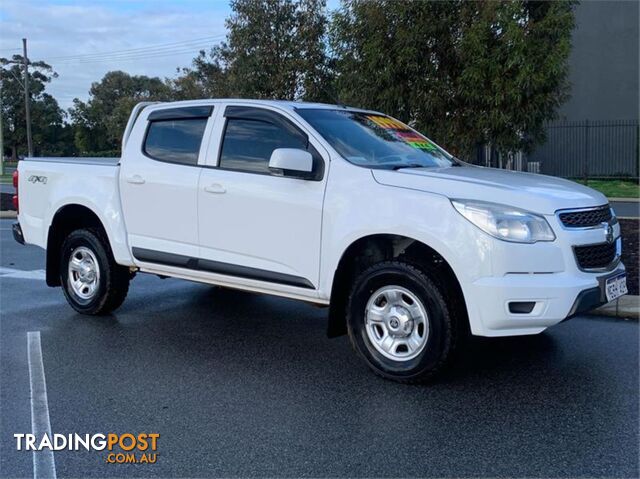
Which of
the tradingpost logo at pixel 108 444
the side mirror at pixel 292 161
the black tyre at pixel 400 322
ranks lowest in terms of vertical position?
the tradingpost logo at pixel 108 444

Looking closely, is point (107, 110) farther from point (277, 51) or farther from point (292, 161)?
point (292, 161)

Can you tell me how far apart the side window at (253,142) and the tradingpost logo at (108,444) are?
7.87ft

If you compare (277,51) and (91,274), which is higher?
(277,51)

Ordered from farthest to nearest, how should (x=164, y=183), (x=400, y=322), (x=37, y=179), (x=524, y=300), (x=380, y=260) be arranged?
(x=37, y=179), (x=164, y=183), (x=380, y=260), (x=400, y=322), (x=524, y=300)

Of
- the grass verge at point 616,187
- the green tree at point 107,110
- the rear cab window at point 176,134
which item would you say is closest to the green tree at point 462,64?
the rear cab window at point 176,134

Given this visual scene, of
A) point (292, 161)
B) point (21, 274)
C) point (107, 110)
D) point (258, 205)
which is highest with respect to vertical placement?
point (107, 110)

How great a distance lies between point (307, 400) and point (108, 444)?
1.32m

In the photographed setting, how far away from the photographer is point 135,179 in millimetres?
6453

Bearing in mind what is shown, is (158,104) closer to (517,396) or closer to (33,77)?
(517,396)

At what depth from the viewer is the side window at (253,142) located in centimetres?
569

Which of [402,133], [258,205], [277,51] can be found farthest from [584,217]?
[277,51]

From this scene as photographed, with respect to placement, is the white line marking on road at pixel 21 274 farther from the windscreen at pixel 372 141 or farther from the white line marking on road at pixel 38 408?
the windscreen at pixel 372 141

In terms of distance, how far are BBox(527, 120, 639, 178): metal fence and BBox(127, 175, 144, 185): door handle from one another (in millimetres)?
23332

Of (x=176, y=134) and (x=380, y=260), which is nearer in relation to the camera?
(x=380, y=260)
